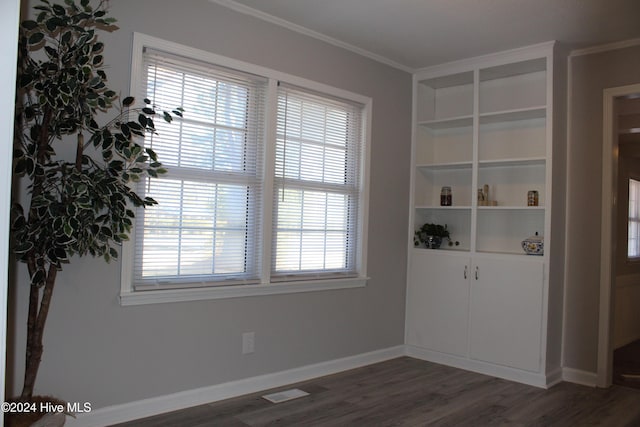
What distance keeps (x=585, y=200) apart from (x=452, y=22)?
175cm

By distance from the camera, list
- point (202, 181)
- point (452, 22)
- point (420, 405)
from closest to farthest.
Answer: point (202, 181) < point (420, 405) < point (452, 22)

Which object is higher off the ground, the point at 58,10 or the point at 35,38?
the point at 58,10

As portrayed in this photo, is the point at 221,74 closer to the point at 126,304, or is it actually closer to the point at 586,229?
the point at 126,304

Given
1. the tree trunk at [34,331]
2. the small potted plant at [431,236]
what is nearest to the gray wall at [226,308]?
the small potted plant at [431,236]

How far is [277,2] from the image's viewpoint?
3.31 metres

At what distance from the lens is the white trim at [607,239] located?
3863 mm

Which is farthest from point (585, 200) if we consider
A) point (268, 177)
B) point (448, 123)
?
point (268, 177)

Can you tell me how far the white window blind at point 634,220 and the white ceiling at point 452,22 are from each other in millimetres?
3239

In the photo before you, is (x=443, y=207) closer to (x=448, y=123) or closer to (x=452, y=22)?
(x=448, y=123)

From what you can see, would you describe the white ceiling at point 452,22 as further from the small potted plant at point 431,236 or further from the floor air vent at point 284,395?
the floor air vent at point 284,395

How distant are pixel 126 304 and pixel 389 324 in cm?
240

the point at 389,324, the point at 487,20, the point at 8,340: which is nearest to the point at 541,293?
the point at 389,324

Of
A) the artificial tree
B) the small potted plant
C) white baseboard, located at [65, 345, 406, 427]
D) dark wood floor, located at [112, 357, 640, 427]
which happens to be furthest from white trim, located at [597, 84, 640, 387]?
the artificial tree

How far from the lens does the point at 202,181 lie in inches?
128
